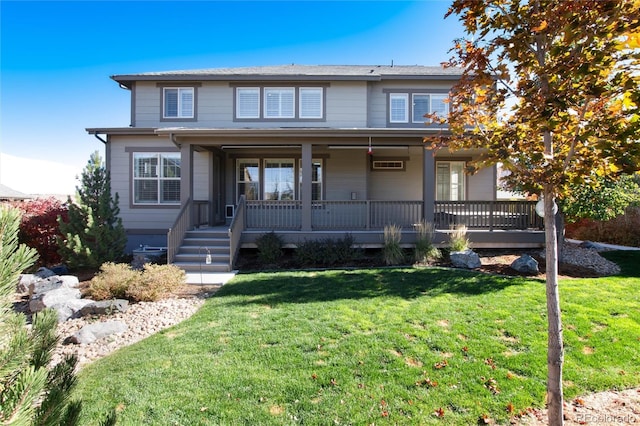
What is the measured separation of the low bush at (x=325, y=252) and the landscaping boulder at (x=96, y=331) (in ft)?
16.6

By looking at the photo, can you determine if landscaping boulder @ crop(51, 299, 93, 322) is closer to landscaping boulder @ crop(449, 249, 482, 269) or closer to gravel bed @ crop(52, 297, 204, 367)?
gravel bed @ crop(52, 297, 204, 367)

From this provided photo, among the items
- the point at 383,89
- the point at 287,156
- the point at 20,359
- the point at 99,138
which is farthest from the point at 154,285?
the point at 383,89

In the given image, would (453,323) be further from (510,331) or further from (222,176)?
(222,176)

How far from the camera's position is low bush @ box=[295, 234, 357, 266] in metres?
9.52

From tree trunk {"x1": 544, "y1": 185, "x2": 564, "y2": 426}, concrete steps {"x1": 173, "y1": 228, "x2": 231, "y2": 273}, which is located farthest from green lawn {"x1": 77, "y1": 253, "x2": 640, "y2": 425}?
concrete steps {"x1": 173, "y1": 228, "x2": 231, "y2": 273}

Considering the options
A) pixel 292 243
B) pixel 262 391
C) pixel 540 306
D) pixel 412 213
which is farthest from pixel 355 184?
pixel 262 391

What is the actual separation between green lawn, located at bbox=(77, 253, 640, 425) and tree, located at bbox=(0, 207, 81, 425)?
211 cm

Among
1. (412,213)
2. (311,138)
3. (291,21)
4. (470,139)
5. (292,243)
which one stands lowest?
(292,243)

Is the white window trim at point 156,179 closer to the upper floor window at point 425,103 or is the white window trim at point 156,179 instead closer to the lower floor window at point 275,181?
the lower floor window at point 275,181

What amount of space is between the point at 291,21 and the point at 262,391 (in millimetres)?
14376

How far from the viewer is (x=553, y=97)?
8.26ft

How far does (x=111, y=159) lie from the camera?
473 inches

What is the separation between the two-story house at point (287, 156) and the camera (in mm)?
10758

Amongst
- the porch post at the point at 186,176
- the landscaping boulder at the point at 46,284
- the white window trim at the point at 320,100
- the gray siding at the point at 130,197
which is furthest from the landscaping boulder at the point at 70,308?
the white window trim at the point at 320,100
